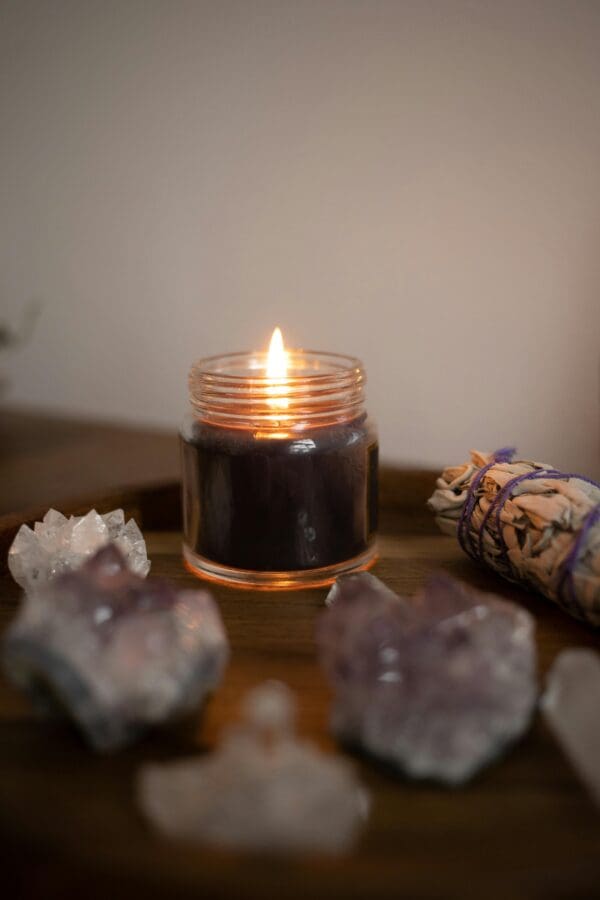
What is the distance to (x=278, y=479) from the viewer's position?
2.05 ft

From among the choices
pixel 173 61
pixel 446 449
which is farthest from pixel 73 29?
pixel 446 449

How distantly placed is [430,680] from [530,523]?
8.0 inches

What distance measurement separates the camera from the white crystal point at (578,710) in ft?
1.40

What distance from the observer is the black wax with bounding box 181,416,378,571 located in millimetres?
625

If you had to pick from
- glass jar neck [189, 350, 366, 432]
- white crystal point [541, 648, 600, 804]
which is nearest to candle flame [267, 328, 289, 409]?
glass jar neck [189, 350, 366, 432]

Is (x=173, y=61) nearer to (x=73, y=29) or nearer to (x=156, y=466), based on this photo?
(x=73, y=29)

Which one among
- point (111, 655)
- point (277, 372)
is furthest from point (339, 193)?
point (111, 655)

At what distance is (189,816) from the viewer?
0.38 meters

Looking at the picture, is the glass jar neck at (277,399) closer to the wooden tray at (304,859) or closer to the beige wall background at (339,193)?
the wooden tray at (304,859)

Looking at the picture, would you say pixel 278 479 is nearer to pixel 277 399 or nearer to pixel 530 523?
pixel 277 399

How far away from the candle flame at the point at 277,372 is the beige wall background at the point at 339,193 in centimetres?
29

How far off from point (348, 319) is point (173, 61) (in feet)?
1.15

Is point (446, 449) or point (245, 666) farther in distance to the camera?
point (446, 449)

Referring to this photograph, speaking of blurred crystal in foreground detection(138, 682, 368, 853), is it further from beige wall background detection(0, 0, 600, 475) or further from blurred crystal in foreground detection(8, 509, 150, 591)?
beige wall background detection(0, 0, 600, 475)
